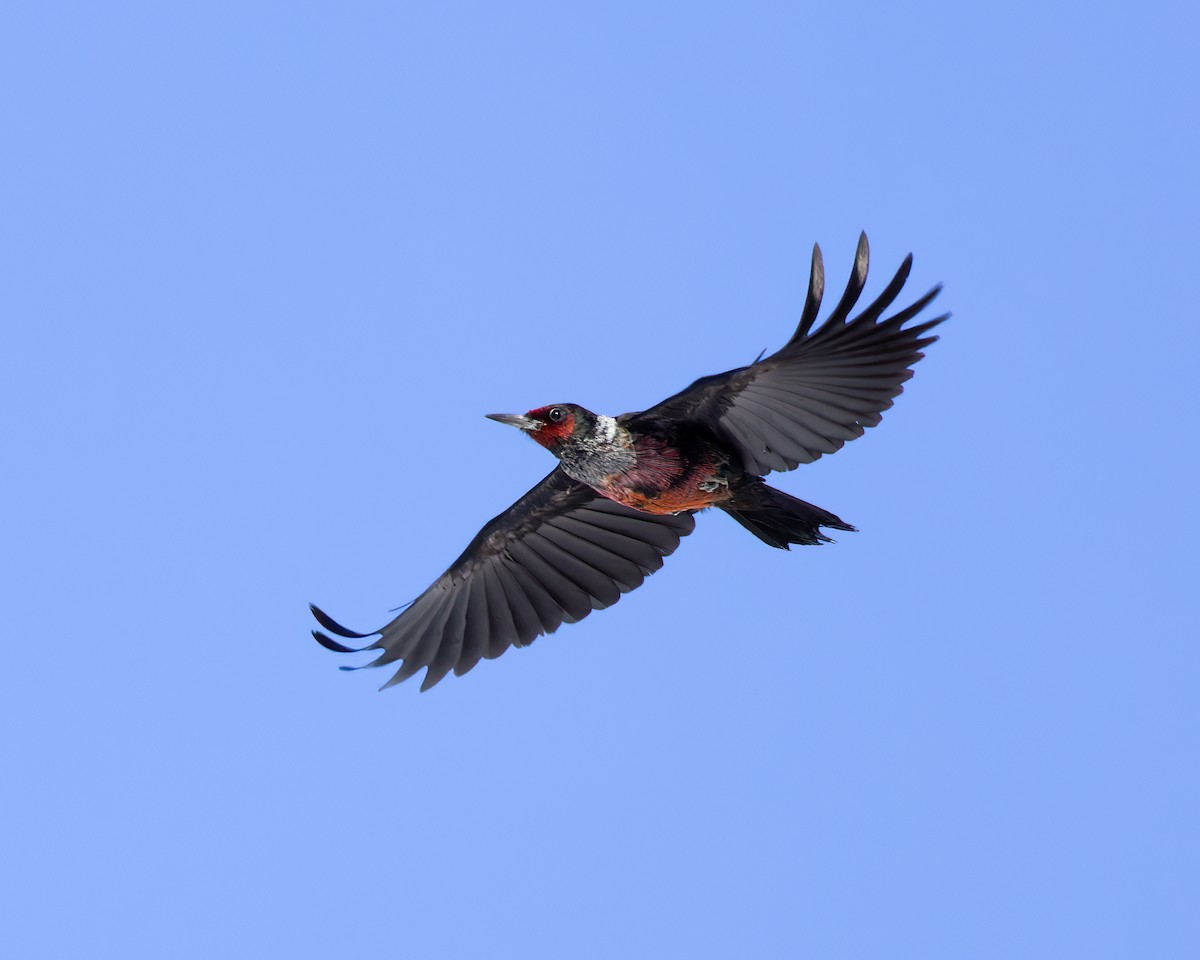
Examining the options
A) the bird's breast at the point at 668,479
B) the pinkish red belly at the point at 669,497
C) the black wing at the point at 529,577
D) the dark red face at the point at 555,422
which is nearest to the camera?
the bird's breast at the point at 668,479

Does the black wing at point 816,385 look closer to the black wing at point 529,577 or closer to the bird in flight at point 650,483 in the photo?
the bird in flight at point 650,483

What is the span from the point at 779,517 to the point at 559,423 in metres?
1.43

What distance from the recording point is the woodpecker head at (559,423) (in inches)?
377

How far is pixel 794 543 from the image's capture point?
9.53 metres

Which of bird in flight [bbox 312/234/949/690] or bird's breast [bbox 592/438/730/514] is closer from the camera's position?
bird in flight [bbox 312/234/949/690]

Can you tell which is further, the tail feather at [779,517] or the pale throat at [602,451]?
the pale throat at [602,451]

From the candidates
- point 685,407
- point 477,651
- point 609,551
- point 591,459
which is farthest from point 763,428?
point 477,651

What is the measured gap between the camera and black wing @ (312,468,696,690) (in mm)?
10484

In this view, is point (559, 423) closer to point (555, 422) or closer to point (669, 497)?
point (555, 422)

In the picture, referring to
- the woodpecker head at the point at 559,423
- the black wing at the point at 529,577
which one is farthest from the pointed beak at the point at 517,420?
the black wing at the point at 529,577

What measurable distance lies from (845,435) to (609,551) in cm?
235

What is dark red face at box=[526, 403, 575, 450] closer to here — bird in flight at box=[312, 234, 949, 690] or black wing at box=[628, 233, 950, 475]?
bird in flight at box=[312, 234, 949, 690]

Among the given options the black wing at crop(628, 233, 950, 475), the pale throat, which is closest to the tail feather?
the black wing at crop(628, 233, 950, 475)

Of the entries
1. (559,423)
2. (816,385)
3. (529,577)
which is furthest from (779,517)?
(529,577)
